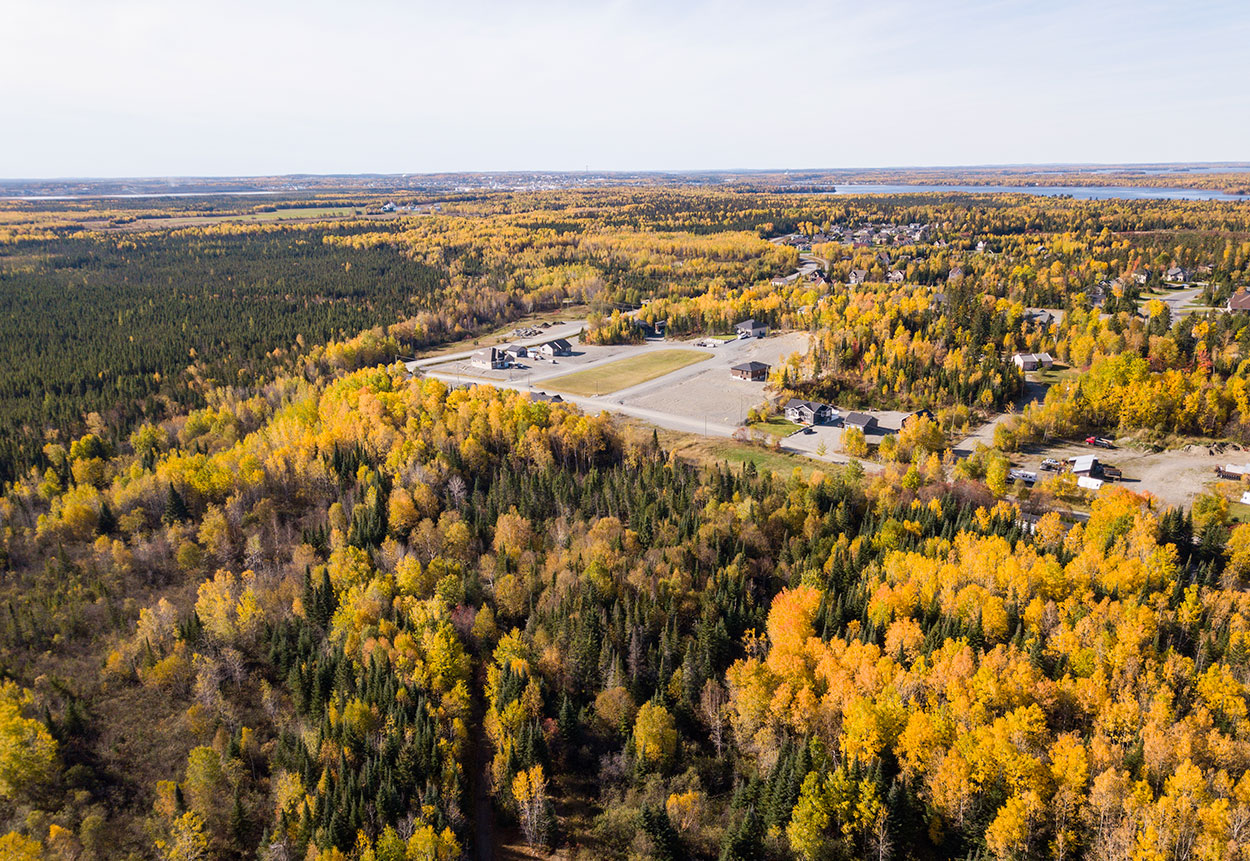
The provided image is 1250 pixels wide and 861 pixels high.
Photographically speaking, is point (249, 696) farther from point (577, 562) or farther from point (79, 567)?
point (79, 567)

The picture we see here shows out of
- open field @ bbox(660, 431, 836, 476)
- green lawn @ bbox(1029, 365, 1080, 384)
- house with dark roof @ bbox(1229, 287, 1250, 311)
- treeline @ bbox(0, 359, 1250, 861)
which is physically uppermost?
house with dark roof @ bbox(1229, 287, 1250, 311)

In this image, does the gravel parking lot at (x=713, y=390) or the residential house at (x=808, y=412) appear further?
the gravel parking lot at (x=713, y=390)

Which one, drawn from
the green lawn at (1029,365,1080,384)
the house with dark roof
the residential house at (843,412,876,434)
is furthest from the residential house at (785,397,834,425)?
the house with dark roof

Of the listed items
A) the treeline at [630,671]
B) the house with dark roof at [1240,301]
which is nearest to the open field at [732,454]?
the treeline at [630,671]

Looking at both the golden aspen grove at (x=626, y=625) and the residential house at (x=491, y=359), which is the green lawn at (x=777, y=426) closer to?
the golden aspen grove at (x=626, y=625)

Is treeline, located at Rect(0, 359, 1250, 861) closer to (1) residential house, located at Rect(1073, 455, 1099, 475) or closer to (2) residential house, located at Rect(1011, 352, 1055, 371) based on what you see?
(1) residential house, located at Rect(1073, 455, 1099, 475)

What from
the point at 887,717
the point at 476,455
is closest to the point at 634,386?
the point at 476,455

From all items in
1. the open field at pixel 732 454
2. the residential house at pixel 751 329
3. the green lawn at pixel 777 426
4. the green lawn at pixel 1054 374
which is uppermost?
the residential house at pixel 751 329
